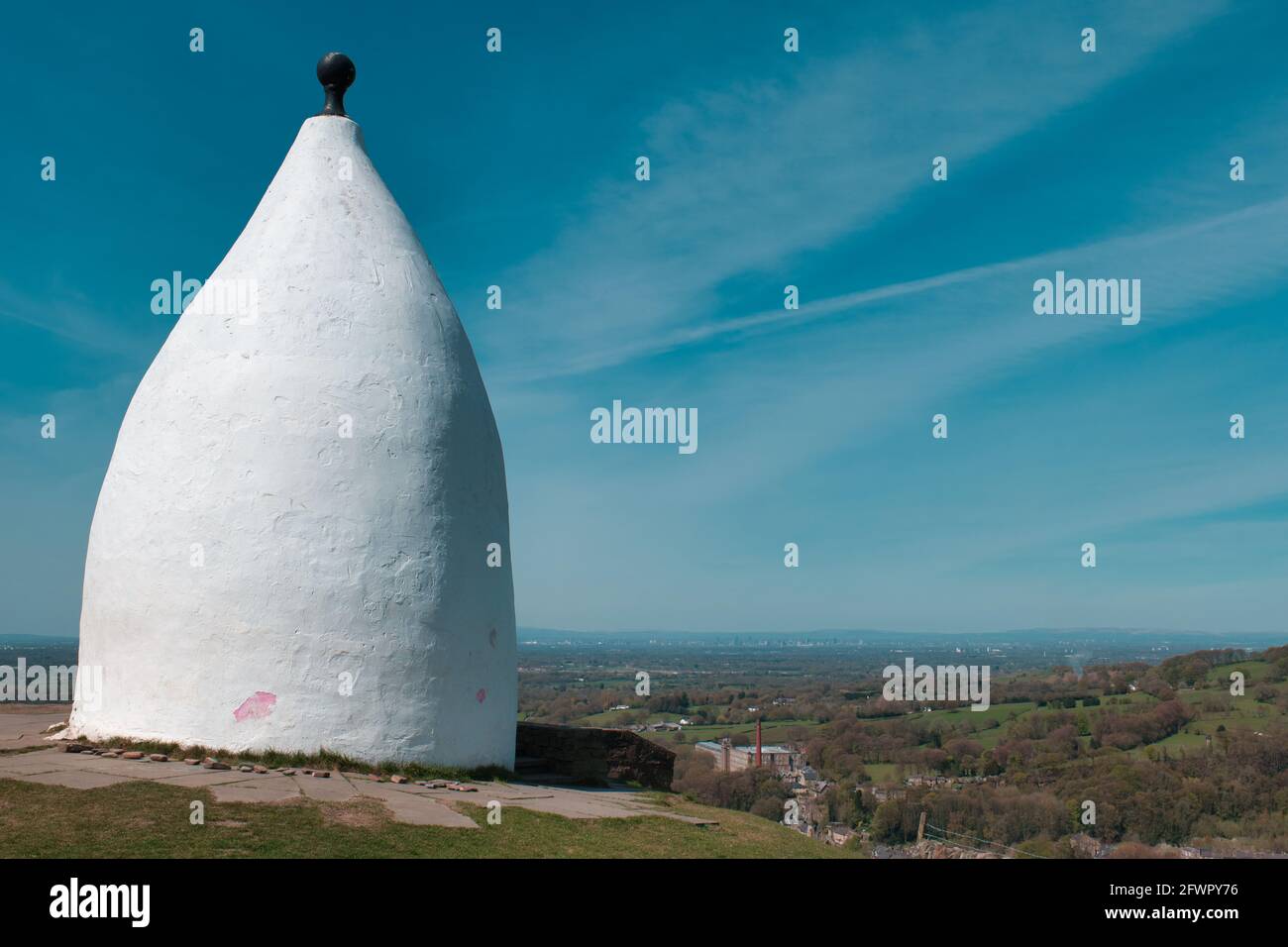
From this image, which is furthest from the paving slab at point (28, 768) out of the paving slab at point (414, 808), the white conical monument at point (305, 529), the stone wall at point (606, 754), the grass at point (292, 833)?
the stone wall at point (606, 754)

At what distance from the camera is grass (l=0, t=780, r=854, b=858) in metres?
5.85

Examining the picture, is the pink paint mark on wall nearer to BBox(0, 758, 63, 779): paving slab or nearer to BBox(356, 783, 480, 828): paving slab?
BBox(356, 783, 480, 828): paving slab

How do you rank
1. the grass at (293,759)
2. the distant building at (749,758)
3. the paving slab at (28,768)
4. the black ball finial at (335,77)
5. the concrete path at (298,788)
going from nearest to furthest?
the concrete path at (298,788), the paving slab at (28,768), the grass at (293,759), the black ball finial at (335,77), the distant building at (749,758)

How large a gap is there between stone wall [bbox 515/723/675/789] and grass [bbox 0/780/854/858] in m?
4.33

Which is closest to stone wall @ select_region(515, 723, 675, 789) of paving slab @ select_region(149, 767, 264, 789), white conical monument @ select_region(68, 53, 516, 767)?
white conical monument @ select_region(68, 53, 516, 767)

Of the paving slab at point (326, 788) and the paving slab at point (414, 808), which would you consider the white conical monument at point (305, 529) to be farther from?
the paving slab at point (414, 808)

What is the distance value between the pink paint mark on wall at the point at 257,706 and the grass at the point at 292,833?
140cm

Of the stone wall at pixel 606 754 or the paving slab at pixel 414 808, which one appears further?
the stone wall at pixel 606 754

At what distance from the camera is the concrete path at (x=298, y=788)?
7.46 meters

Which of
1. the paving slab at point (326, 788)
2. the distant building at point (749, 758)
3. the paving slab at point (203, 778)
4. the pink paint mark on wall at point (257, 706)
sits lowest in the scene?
→ the distant building at point (749, 758)

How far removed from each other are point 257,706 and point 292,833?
2.99 meters
